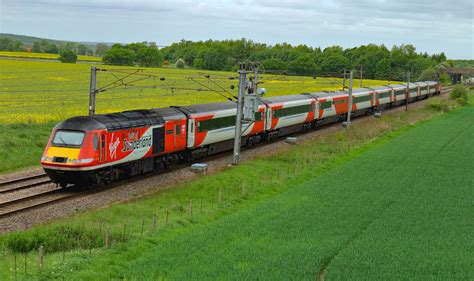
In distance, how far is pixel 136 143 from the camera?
2920cm

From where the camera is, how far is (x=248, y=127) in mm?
40438

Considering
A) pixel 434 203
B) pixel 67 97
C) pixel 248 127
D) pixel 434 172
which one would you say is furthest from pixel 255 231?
pixel 67 97

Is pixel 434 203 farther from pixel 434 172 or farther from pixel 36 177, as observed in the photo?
pixel 36 177

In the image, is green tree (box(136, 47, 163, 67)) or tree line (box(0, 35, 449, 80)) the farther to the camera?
green tree (box(136, 47, 163, 67))

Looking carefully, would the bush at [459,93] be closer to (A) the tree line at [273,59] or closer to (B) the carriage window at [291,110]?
(A) the tree line at [273,59]

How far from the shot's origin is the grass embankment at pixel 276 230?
16156mm

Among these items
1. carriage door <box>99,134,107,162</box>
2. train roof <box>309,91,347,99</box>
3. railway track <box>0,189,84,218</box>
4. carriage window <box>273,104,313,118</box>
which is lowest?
railway track <box>0,189,84,218</box>

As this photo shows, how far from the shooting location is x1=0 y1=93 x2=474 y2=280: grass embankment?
16.2 meters

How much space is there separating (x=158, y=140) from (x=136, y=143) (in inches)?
79.5

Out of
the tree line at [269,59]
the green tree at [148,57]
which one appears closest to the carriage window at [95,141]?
the tree line at [269,59]

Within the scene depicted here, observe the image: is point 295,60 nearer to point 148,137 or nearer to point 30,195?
point 148,137

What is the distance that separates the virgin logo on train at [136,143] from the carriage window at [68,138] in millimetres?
2578

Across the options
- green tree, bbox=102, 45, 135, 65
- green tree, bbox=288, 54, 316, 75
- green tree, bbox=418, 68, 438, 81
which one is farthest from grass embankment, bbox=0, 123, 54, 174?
green tree, bbox=418, 68, 438, 81

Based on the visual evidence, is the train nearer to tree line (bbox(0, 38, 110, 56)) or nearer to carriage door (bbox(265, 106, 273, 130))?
carriage door (bbox(265, 106, 273, 130))
